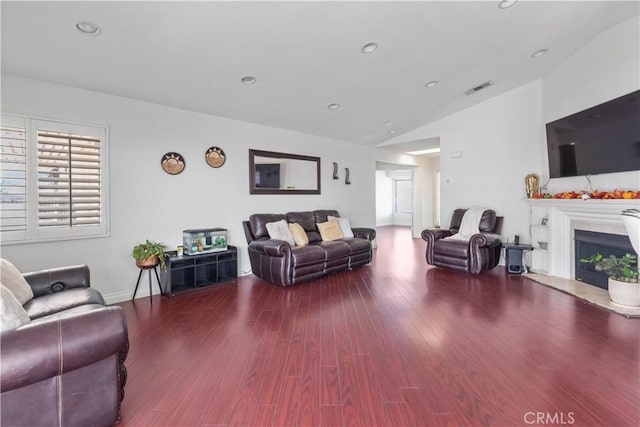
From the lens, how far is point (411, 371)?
199cm

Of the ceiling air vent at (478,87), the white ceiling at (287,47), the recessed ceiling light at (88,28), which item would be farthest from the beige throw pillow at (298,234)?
the ceiling air vent at (478,87)

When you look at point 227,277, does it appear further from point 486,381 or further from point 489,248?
point 489,248

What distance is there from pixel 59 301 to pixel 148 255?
131 centimetres

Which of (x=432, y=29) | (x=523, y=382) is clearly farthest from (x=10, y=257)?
(x=432, y=29)

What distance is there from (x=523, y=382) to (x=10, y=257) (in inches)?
182

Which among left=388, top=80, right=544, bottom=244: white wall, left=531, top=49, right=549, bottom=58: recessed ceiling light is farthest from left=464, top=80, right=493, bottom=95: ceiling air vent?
left=388, top=80, right=544, bottom=244: white wall

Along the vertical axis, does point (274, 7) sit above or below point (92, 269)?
above

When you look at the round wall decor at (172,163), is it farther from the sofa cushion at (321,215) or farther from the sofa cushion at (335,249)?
the sofa cushion at (321,215)

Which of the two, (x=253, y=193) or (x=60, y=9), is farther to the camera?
(x=253, y=193)

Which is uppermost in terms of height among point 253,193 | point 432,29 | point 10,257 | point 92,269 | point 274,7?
point 432,29

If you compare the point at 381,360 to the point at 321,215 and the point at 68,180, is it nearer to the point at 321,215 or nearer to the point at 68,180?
the point at 321,215

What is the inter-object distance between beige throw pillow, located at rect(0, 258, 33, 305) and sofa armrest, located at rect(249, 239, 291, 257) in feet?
7.82

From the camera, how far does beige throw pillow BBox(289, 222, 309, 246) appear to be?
4569 mm

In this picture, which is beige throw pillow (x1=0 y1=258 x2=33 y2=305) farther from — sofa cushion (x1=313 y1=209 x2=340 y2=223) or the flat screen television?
the flat screen television
